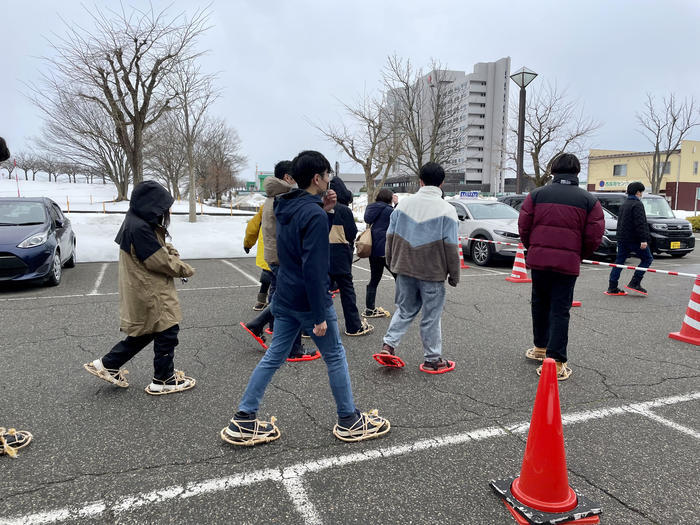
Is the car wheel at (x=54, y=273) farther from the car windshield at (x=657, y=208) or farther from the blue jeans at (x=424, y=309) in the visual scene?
the car windshield at (x=657, y=208)

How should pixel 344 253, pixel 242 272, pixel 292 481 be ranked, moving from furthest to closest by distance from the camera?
pixel 242 272, pixel 344 253, pixel 292 481

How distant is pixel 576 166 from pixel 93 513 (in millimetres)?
4219

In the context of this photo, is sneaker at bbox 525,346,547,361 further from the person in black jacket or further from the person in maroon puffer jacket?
the person in black jacket

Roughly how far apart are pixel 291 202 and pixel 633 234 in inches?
274

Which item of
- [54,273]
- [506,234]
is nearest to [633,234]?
[506,234]

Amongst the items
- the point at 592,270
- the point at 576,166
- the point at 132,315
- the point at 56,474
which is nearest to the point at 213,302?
the point at 132,315

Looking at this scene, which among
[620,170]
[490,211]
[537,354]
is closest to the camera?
[537,354]

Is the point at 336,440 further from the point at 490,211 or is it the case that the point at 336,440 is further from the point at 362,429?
the point at 490,211

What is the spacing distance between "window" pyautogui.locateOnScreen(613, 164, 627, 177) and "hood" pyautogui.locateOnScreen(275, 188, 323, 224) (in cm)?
5286

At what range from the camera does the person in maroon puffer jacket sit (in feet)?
12.6

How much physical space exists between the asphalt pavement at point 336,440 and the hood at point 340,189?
1650 millimetres

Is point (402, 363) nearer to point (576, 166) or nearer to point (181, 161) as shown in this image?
point (576, 166)

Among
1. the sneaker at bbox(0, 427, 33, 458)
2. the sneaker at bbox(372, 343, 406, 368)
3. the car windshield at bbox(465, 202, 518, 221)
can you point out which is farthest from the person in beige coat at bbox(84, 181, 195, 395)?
the car windshield at bbox(465, 202, 518, 221)

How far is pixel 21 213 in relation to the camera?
27.0 ft
